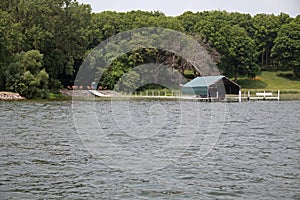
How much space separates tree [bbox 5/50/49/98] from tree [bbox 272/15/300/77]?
5418cm

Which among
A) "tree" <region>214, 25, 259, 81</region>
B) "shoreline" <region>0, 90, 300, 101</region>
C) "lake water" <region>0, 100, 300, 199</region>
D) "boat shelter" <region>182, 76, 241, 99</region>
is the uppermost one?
"tree" <region>214, 25, 259, 81</region>

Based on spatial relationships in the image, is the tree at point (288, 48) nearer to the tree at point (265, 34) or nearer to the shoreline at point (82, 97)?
the tree at point (265, 34)

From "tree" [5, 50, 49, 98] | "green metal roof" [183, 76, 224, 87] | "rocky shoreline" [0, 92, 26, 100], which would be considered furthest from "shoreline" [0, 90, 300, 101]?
"green metal roof" [183, 76, 224, 87]

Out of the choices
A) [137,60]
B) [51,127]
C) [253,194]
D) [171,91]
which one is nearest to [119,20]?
[137,60]

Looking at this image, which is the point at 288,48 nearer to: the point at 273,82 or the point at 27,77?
the point at 273,82

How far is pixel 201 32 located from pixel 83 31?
27.5 meters

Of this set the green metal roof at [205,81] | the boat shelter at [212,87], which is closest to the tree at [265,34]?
the boat shelter at [212,87]

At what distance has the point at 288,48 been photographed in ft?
330

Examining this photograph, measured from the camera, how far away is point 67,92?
74312 millimetres

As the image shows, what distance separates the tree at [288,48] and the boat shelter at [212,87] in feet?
122

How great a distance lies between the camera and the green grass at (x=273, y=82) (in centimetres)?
9269

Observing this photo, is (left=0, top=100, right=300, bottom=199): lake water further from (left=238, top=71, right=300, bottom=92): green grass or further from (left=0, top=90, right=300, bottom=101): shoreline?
(left=238, top=71, right=300, bottom=92): green grass

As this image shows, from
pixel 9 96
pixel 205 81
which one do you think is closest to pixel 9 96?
pixel 9 96

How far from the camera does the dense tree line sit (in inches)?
2448
